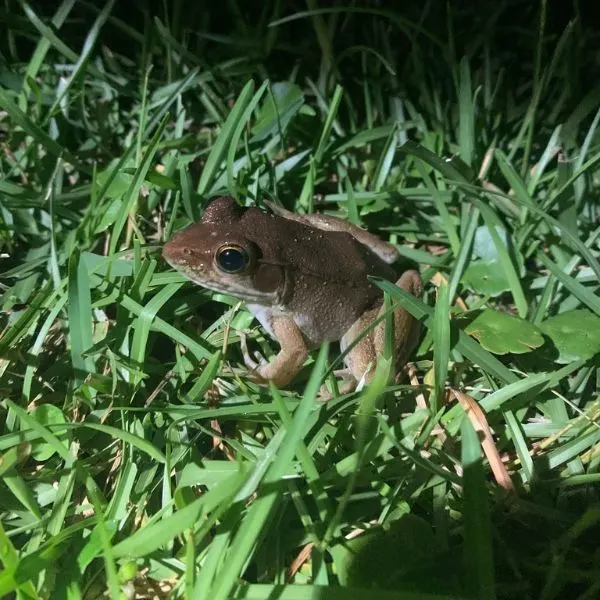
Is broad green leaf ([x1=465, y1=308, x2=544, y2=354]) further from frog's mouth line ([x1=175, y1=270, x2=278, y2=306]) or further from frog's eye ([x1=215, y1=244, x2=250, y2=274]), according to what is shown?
frog's eye ([x1=215, y1=244, x2=250, y2=274])

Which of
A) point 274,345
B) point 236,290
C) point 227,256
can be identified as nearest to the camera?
point 227,256

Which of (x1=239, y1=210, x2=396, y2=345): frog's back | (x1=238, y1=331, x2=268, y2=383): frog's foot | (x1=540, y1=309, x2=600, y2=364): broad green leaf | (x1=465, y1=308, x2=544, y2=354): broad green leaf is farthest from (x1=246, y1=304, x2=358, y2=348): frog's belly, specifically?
(x1=540, y1=309, x2=600, y2=364): broad green leaf

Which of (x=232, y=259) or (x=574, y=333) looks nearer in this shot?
(x=232, y=259)

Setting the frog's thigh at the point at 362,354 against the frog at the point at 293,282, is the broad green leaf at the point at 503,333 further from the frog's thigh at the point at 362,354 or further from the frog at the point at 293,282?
the frog's thigh at the point at 362,354

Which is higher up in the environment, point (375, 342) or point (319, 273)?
point (319, 273)

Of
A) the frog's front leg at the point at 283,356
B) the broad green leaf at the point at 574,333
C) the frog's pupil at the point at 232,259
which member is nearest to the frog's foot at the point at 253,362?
the frog's front leg at the point at 283,356

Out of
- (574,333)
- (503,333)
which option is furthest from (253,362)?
(574,333)

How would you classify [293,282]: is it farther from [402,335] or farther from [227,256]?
[402,335]
